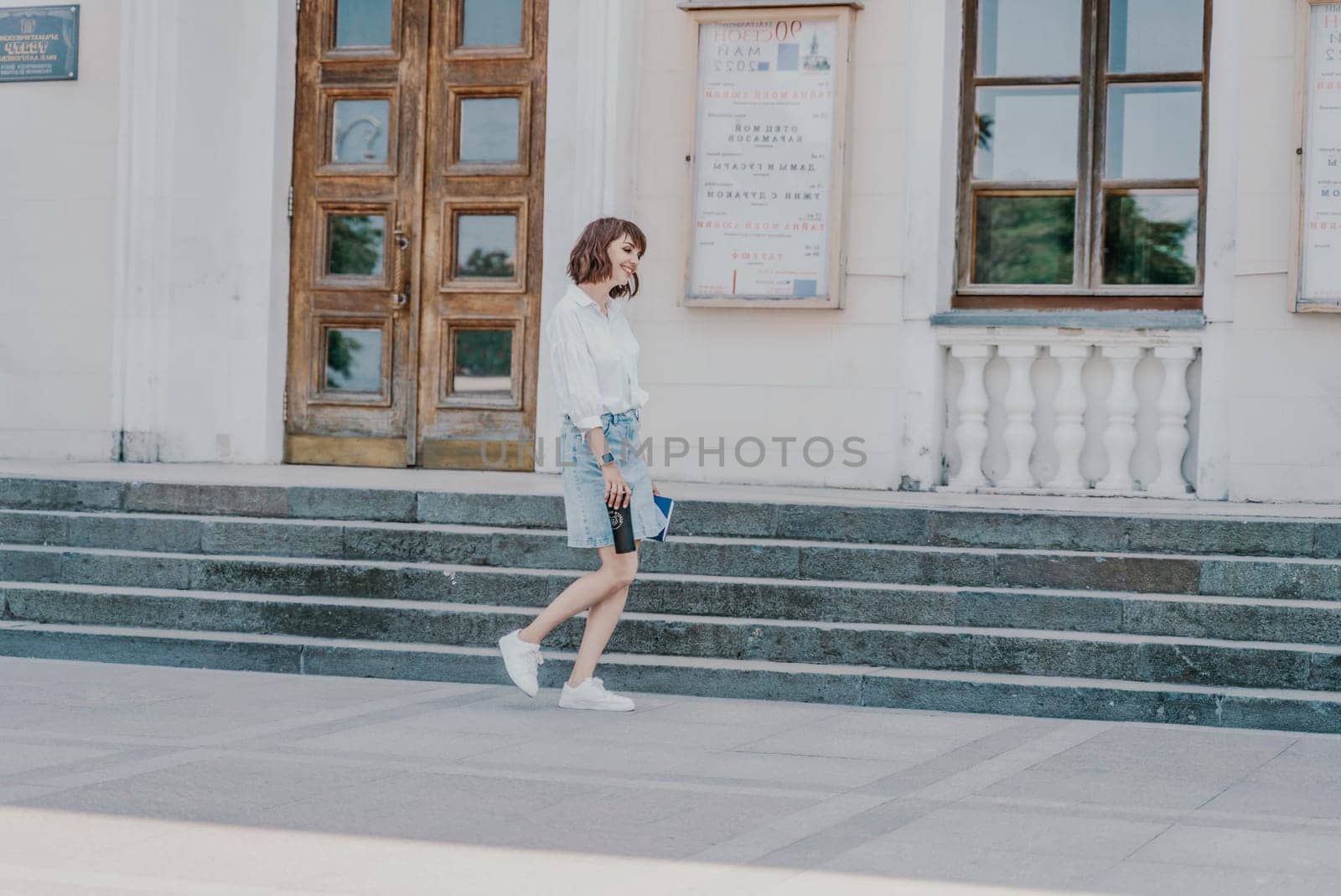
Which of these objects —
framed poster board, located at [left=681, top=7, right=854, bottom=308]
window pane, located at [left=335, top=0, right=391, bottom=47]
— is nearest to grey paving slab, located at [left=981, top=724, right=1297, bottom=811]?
framed poster board, located at [left=681, top=7, right=854, bottom=308]

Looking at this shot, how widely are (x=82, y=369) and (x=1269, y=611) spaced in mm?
7137

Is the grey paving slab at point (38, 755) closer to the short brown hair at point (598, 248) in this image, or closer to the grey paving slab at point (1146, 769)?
the short brown hair at point (598, 248)

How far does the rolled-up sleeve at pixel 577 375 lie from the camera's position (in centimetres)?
666

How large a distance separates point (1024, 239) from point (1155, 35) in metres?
1.29

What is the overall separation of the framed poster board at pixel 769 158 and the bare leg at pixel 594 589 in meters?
3.42

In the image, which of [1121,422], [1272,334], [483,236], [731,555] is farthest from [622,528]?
[483,236]

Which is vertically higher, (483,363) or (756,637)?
(483,363)

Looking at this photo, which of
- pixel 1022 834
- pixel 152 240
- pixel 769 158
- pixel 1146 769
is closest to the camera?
pixel 1022 834

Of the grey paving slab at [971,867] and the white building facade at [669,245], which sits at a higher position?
the white building facade at [669,245]

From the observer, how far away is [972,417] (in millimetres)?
9758

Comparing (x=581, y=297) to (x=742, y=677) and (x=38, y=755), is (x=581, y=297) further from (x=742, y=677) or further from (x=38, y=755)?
(x=38, y=755)

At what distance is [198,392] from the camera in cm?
1100

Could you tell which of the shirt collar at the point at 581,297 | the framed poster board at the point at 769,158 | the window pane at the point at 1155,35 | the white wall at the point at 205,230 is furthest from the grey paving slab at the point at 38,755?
the window pane at the point at 1155,35

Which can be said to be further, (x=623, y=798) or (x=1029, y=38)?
(x=1029, y=38)
